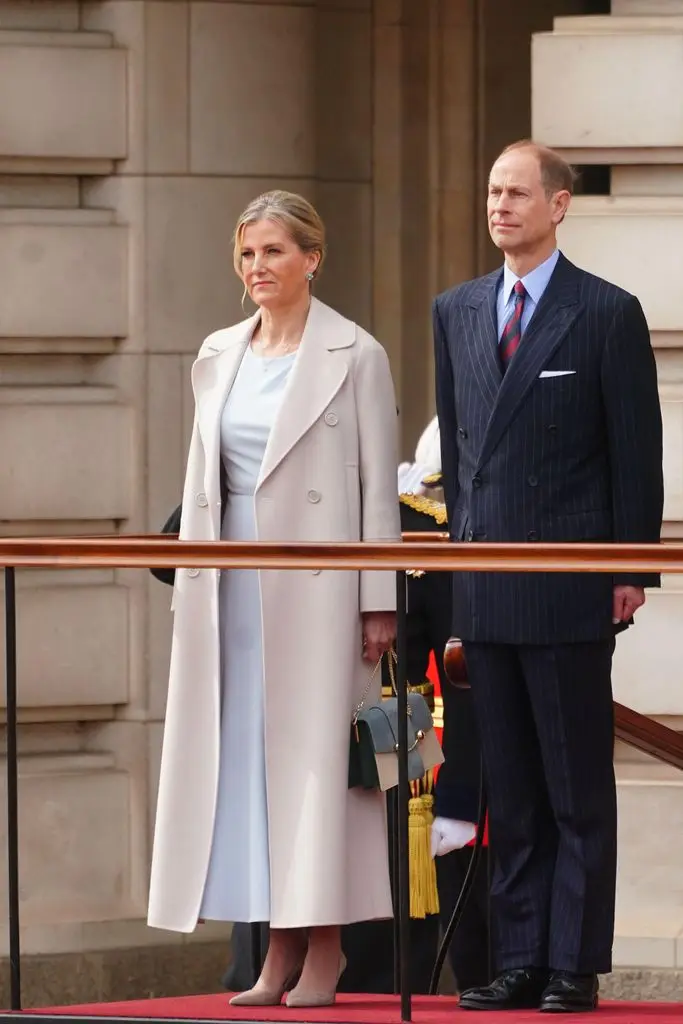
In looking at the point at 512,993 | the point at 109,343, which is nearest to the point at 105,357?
the point at 109,343

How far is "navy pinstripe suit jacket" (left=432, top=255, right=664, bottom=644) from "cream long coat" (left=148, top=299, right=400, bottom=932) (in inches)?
9.9

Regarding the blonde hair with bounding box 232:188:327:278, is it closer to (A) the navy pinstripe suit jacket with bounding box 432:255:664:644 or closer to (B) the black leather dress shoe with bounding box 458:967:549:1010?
(A) the navy pinstripe suit jacket with bounding box 432:255:664:644

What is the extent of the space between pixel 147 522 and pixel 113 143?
1.32 m

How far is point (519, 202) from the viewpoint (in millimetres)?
5012

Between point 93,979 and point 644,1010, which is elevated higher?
point 644,1010

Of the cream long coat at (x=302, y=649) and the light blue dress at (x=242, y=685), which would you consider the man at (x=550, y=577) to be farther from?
the light blue dress at (x=242, y=685)

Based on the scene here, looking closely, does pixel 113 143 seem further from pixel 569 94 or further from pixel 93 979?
pixel 93 979

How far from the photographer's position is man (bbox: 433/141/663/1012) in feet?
16.4

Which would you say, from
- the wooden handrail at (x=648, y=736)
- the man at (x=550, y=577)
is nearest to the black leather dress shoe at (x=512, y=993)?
the man at (x=550, y=577)

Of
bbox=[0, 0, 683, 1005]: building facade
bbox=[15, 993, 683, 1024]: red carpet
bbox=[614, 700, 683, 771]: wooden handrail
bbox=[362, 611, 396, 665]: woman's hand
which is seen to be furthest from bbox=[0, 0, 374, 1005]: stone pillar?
bbox=[362, 611, 396, 665]: woman's hand

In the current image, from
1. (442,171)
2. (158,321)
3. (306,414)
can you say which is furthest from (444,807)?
(442,171)

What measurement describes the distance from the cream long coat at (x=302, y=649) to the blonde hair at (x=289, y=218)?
20 centimetres

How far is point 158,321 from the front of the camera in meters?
8.04

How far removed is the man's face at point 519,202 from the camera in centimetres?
501
